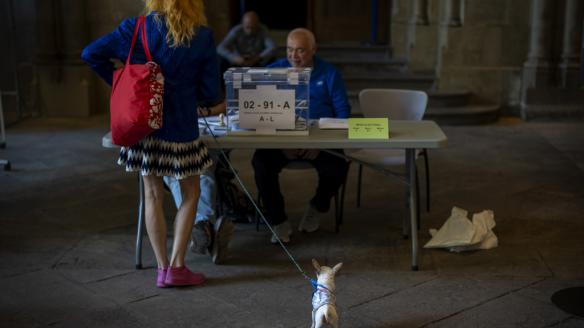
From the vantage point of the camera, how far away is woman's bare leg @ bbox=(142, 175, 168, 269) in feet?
11.7

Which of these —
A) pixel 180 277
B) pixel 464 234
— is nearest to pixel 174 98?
pixel 180 277

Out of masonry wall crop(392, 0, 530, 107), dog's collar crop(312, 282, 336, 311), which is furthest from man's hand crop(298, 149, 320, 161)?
masonry wall crop(392, 0, 530, 107)

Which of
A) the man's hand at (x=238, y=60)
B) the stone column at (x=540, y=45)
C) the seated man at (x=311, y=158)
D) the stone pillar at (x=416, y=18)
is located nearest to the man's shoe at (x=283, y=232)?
the seated man at (x=311, y=158)

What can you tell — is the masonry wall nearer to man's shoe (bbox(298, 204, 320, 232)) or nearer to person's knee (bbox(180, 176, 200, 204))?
man's shoe (bbox(298, 204, 320, 232))

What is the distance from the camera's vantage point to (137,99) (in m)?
3.26

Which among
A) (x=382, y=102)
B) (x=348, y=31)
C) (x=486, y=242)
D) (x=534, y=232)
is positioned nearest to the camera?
(x=486, y=242)

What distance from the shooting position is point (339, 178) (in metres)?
4.39

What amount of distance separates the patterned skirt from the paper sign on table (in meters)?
0.78

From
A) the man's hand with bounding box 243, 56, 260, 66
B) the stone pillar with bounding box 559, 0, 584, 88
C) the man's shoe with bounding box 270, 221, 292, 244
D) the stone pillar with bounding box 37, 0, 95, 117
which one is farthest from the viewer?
the stone pillar with bounding box 37, 0, 95, 117

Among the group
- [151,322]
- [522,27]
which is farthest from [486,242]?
[522,27]

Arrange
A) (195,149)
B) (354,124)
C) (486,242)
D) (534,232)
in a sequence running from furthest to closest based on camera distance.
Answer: (534,232), (486,242), (354,124), (195,149)

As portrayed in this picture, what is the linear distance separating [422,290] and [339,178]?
971mm

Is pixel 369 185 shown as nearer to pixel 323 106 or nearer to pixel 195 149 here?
pixel 323 106

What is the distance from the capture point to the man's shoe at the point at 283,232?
4.31 metres
